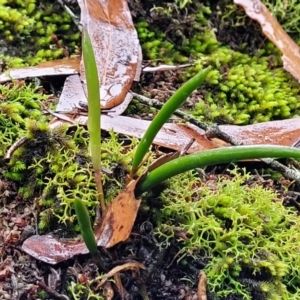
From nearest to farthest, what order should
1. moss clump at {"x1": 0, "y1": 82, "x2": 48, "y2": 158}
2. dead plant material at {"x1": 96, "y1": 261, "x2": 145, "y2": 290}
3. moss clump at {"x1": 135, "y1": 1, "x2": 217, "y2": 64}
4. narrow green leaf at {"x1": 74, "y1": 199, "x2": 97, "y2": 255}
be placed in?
narrow green leaf at {"x1": 74, "y1": 199, "x2": 97, "y2": 255} < dead plant material at {"x1": 96, "y1": 261, "x2": 145, "y2": 290} < moss clump at {"x1": 0, "y1": 82, "x2": 48, "y2": 158} < moss clump at {"x1": 135, "y1": 1, "x2": 217, "y2": 64}

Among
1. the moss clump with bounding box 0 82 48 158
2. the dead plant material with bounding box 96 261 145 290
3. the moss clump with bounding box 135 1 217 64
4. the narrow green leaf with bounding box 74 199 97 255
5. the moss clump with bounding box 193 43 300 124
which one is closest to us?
the narrow green leaf with bounding box 74 199 97 255

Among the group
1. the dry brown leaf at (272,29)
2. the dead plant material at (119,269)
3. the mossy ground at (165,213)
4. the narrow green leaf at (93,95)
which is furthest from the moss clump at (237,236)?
the dry brown leaf at (272,29)

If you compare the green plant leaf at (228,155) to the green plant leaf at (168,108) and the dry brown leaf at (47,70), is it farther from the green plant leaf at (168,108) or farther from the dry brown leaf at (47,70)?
the dry brown leaf at (47,70)

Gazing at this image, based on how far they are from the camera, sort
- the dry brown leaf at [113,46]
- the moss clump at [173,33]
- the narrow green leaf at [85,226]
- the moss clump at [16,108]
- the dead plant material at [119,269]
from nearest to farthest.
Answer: the narrow green leaf at [85,226]
the dead plant material at [119,269]
the moss clump at [16,108]
the dry brown leaf at [113,46]
the moss clump at [173,33]

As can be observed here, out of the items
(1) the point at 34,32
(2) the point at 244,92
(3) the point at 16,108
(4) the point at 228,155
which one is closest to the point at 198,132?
(2) the point at 244,92

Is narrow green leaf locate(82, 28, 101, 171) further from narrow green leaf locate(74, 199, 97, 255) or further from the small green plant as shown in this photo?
narrow green leaf locate(74, 199, 97, 255)

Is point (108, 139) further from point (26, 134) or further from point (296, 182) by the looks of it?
point (296, 182)

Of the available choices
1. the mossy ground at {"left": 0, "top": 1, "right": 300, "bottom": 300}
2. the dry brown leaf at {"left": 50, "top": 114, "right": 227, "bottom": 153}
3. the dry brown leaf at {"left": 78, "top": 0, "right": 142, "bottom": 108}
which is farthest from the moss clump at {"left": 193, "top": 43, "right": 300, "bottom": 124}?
the dry brown leaf at {"left": 78, "top": 0, "right": 142, "bottom": 108}
